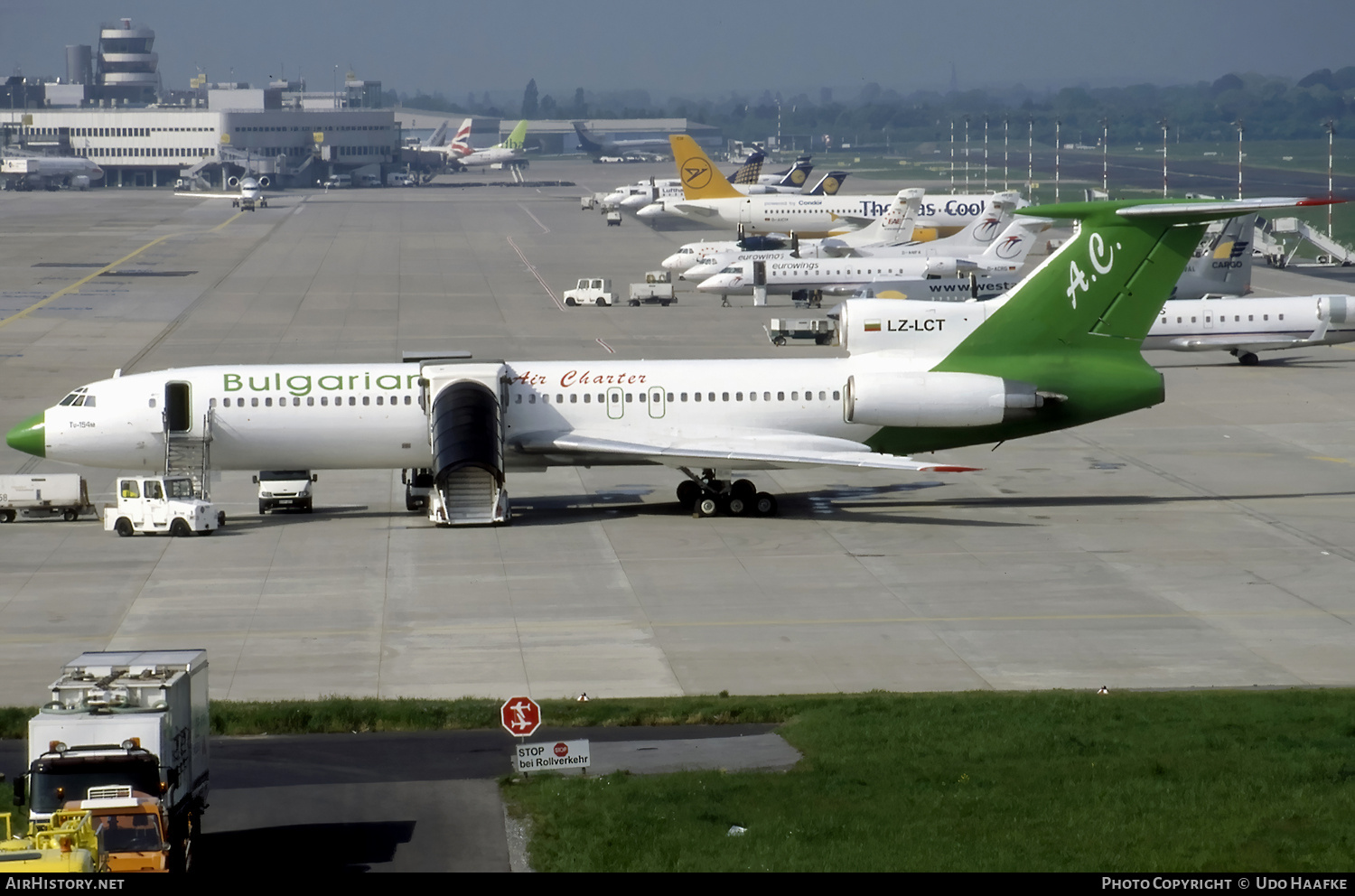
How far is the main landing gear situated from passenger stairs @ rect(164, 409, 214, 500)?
11.9m

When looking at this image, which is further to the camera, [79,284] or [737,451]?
[79,284]

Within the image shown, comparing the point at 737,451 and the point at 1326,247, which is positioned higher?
the point at 1326,247

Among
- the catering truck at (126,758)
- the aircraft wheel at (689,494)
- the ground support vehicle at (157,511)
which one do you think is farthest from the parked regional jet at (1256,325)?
the catering truck at (126,758)

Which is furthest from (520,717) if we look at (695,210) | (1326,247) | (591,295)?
(695,210)

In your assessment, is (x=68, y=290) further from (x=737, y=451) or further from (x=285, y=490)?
(x=737, y=451)

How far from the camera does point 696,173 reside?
13575cm

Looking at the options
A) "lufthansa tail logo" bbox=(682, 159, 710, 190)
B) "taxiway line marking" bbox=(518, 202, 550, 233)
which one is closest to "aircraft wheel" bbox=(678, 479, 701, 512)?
"lufthansa tail logo" bbox=(682, 159, 710, 190)

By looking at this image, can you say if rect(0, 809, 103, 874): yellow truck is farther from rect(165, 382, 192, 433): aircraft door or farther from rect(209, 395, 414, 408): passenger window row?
rect(165, 382, 192, 433): aircraft door

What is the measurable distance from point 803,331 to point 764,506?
3687cm

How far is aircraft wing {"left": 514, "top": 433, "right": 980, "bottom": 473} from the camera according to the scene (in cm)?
3850

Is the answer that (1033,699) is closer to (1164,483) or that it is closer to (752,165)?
(1164,483)

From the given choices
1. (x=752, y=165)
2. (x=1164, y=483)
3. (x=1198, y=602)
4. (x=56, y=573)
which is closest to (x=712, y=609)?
(x=1198, y=602)

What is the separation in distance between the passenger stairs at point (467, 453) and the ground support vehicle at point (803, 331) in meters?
37.1

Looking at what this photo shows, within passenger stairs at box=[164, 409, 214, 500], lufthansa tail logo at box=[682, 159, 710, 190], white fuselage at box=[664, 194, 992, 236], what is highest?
lufthansa tail logo at box=[682, 159, 710, 190]
